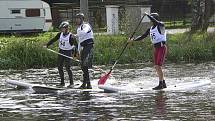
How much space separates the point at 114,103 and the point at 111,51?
10.1m

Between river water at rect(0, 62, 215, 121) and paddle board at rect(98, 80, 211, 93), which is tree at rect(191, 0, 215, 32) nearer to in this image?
river water at rect(0, 62, 215, 121)

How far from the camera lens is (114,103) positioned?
12.9m

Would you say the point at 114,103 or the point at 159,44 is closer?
the point at 114,103

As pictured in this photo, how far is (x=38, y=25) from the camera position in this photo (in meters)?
35.8

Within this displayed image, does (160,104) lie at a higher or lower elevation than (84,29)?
lower

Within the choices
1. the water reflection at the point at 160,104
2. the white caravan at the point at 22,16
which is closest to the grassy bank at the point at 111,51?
the water reflection at the point at 160,104

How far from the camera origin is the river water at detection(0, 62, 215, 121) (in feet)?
36.2

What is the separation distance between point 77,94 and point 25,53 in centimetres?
718

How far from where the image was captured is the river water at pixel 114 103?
36.2 ft

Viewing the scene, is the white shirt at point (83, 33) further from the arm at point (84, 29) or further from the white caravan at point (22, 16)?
the white caravan at point (22, 16)

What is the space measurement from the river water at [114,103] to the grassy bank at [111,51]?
310 centimetres

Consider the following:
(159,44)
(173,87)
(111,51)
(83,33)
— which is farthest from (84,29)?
(111,51)

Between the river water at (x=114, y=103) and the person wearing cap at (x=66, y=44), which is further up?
the person wearing cap at (x=66, y=44)

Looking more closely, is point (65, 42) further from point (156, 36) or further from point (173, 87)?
point (173, 87)
